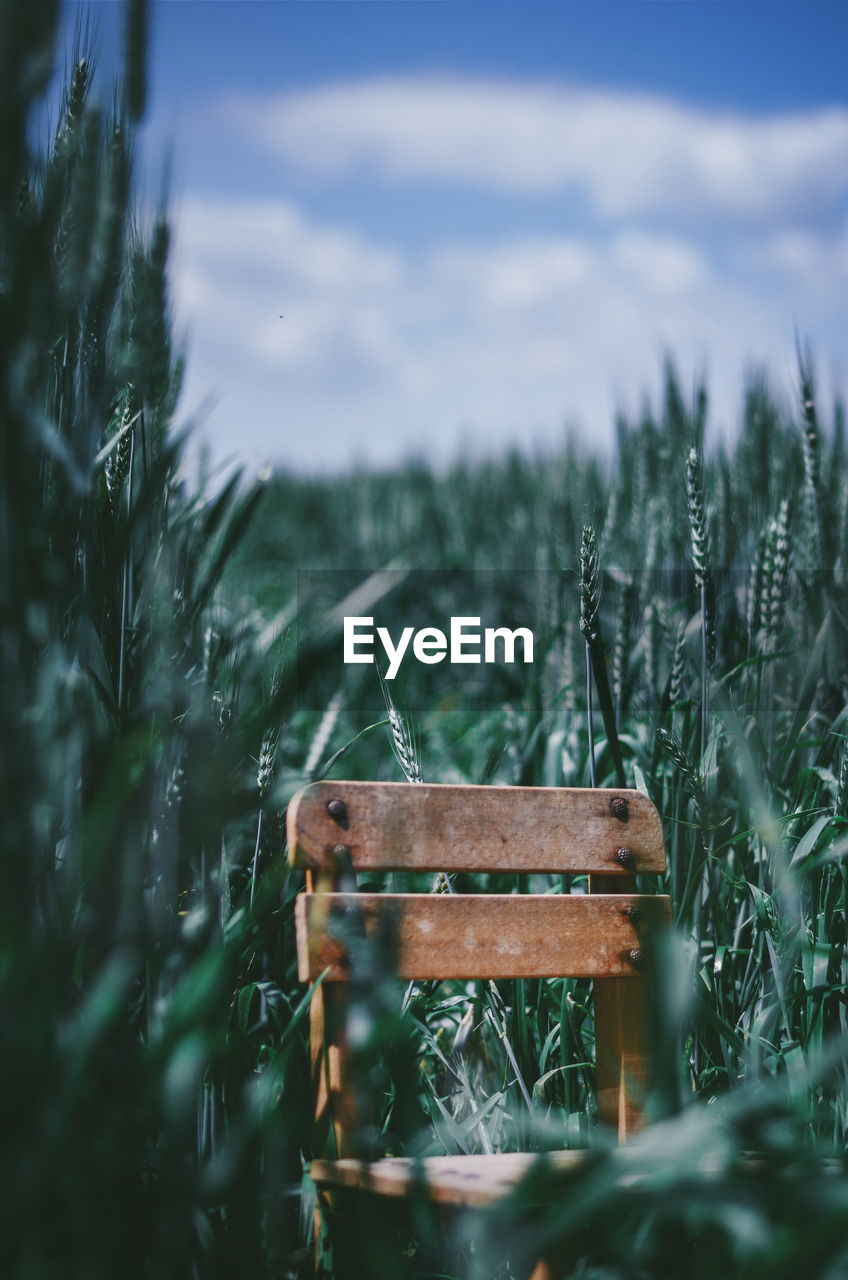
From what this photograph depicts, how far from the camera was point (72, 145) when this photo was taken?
1.19 metres

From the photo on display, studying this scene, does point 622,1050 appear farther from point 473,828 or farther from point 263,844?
point 263,844

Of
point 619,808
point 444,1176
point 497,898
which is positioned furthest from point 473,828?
point 444,1176

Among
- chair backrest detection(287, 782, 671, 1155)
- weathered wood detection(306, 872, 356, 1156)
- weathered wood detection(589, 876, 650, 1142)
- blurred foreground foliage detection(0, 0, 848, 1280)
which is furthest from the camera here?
weathered wood detection(589, 876, 650, 1142)

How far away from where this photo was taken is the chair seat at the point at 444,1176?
108 cm

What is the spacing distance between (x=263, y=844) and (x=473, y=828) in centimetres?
28

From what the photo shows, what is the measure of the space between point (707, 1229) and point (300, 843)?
1.97ft

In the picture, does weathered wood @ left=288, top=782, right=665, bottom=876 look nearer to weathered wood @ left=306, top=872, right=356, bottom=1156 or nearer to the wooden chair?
the wooden chair

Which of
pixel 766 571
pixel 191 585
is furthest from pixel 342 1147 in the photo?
pixel 766 571

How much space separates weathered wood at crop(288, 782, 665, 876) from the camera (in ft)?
4.73

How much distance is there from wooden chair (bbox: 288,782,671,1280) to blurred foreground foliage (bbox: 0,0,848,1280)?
3.1 inches

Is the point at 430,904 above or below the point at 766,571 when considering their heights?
below

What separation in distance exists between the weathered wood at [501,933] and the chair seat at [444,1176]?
22 cm

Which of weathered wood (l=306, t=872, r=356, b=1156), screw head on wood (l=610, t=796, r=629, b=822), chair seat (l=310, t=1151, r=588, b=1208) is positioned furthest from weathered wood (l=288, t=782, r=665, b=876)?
chair seat (l=310, t=1151, r=588, b=1208)

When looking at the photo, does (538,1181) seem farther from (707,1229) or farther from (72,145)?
(72,145)
